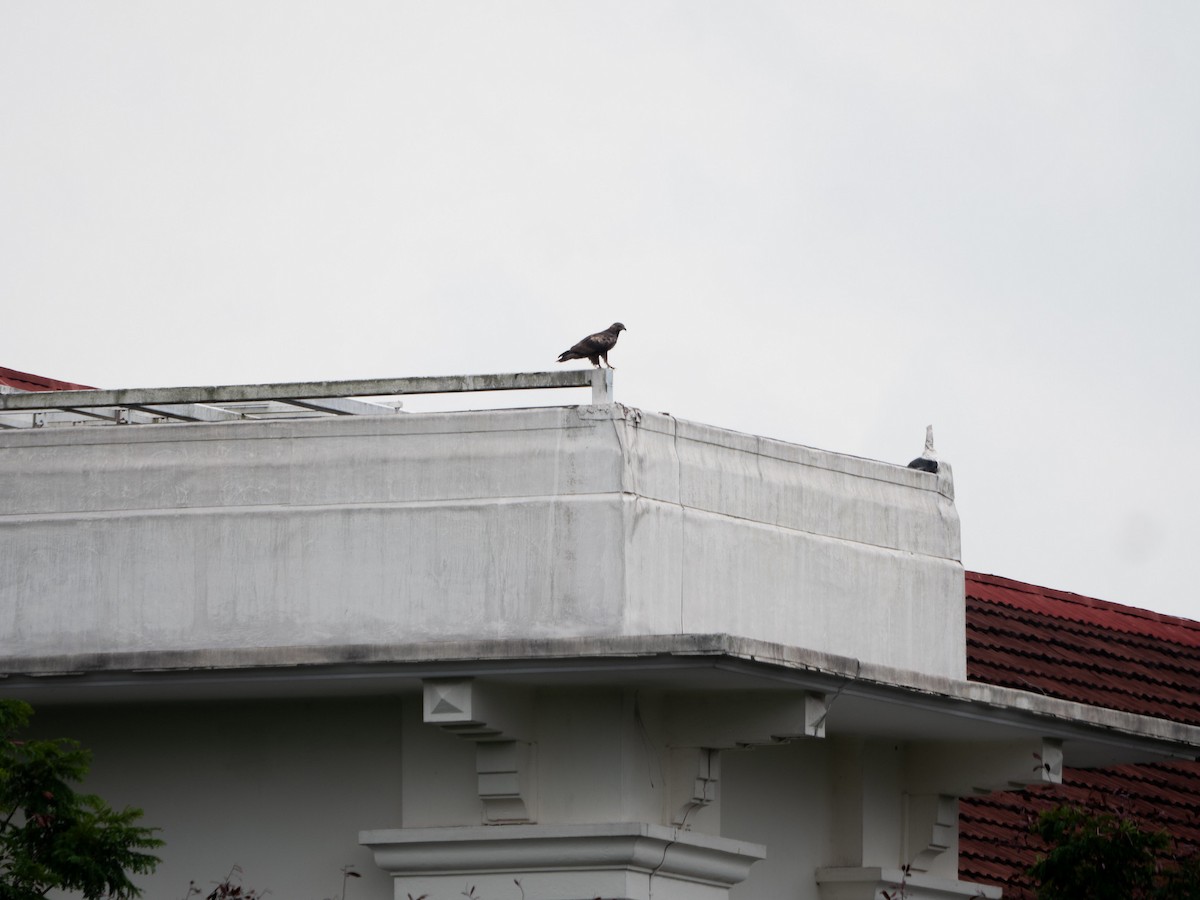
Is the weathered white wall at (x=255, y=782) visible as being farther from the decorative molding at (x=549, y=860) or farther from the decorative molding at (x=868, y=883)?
the decorative molding at (x=868, y=883)

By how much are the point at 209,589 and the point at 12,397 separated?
56.1 inches

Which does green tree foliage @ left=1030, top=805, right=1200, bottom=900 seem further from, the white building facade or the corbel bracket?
the corbel bracket

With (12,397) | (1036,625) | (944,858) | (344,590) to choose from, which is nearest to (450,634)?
(344,590)

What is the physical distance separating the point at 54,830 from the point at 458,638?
1983mm

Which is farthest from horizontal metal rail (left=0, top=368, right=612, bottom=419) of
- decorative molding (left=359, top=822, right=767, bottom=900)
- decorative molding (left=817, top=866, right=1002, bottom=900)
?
decorative molding (left=817, top=866, right=1002, bottom=900)

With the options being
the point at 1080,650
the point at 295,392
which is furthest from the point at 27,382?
the point at 1080,650

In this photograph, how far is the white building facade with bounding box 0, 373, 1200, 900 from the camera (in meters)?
10.8

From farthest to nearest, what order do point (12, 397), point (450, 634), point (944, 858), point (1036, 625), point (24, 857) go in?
point (1036, 625)
point (944, 858)
point (12, 397)
point (450, 634)
point (24, 857)

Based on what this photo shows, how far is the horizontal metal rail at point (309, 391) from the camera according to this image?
36.3 feet

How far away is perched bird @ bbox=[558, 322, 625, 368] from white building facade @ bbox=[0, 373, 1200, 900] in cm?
36

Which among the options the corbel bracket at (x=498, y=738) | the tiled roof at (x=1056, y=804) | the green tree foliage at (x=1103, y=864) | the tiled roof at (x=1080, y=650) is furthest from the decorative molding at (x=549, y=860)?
the tiled roof at (x=1080, y=650)

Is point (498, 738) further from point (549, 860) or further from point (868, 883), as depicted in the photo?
point (868, 883)

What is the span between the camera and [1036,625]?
→ 17.0 metres

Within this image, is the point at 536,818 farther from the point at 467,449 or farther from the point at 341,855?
the point at 467,449
